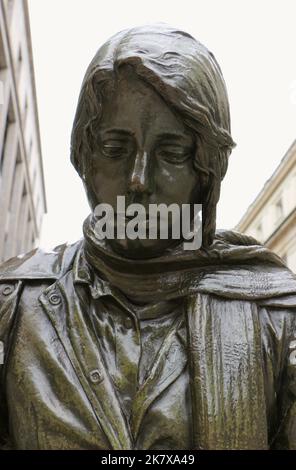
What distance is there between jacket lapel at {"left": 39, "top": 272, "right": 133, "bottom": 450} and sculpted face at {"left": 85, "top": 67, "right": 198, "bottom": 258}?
24 cm

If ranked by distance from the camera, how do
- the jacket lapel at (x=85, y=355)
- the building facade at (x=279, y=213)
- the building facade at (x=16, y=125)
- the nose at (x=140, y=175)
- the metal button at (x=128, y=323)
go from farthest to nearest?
the building facade at (x=279, y=213), the building facade at (x=16, y=125), the metal button at (x=128, y=323), the nose at (x=140, y=175), the jacket lapel at (x=85, y=355)

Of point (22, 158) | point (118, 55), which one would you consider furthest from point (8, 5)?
point (118, 55)

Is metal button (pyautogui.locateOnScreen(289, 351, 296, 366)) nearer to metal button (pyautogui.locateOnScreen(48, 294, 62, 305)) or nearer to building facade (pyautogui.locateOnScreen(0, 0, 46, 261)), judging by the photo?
metal button (pyautogui.locateOnScreen(48, 294, 62, 305))

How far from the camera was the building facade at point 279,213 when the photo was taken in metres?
22.3

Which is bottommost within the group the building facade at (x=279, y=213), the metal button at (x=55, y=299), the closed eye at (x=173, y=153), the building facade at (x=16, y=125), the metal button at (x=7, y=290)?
the building facade at (x=279, y=213)

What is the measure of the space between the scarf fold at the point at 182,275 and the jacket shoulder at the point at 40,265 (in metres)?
0.11

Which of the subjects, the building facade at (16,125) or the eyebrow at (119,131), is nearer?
the eyebrow at (119,131)

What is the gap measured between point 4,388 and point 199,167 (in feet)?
3.07

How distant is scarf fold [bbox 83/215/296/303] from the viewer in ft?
6.02

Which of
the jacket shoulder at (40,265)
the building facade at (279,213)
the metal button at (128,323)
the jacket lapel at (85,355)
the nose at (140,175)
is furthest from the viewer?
the building facade at (279,213)

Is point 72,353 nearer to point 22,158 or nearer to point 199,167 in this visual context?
point 199,167

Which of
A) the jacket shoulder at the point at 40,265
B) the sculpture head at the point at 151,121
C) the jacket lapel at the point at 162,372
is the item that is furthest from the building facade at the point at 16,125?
the jacket lapel at the point at 162,372

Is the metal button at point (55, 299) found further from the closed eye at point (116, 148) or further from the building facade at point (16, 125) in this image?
the building facade at point (16, 125)

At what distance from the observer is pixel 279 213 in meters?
26.3
